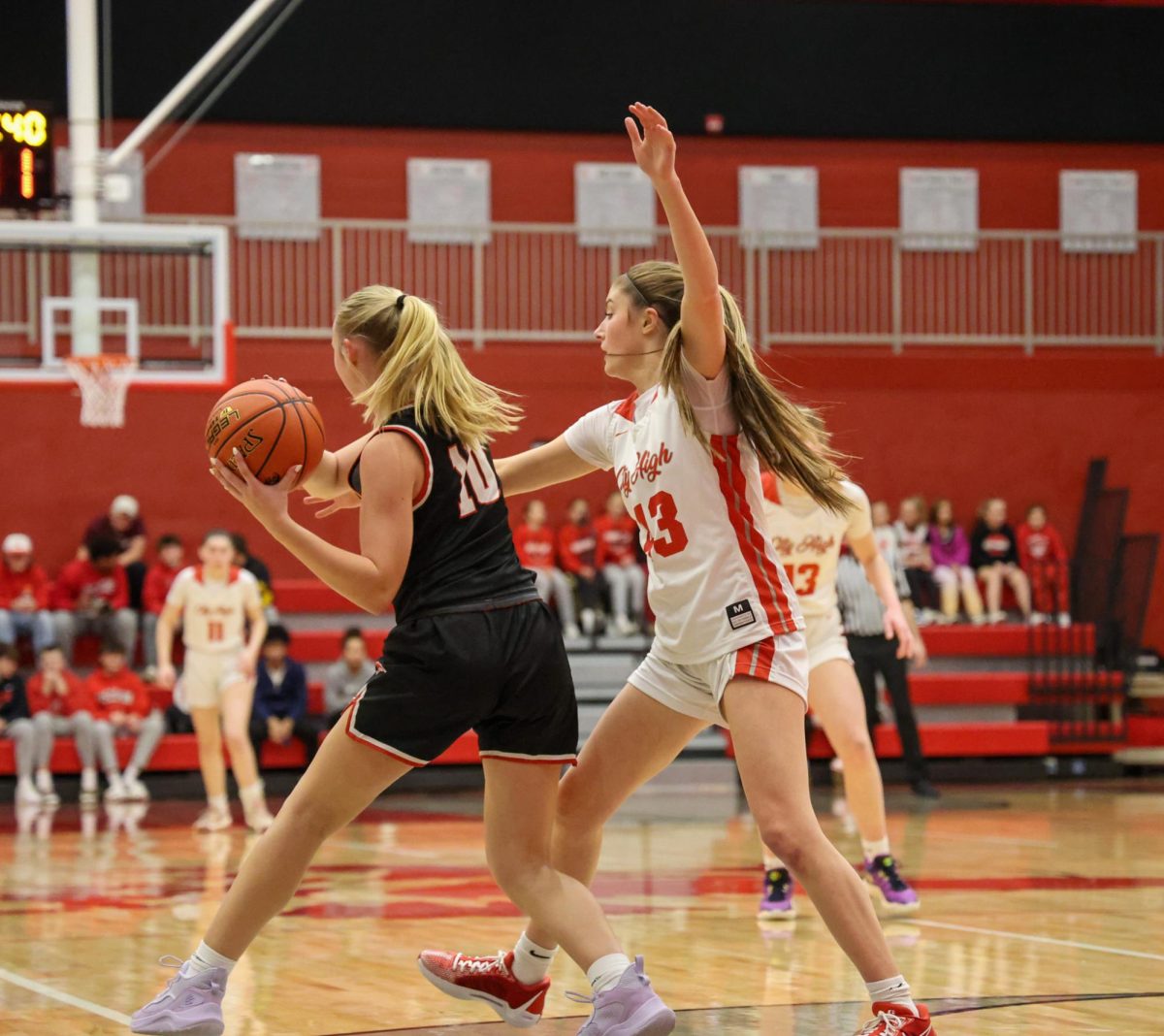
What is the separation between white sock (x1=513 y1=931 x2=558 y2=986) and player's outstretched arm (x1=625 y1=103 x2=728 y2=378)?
1.56m

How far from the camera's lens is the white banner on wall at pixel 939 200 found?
840 inches

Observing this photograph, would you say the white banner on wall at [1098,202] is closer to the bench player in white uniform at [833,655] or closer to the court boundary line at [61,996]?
the bench player in white uniform at [833,655]

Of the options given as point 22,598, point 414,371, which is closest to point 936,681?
point 22,598

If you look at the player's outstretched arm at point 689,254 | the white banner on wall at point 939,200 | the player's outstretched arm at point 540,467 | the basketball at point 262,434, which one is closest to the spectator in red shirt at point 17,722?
the player's outstretched arm at point 540,467

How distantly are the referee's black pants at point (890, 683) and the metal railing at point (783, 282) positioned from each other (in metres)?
6.96

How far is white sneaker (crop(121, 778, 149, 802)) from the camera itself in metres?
13.5

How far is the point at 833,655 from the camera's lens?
22.8 ft

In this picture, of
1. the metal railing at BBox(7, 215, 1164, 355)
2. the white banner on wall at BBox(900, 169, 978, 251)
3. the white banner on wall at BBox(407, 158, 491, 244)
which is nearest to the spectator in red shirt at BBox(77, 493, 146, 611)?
the metal railing at BBox(7, 215, 1164, 355)

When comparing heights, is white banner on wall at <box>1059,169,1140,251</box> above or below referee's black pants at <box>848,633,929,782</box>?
above

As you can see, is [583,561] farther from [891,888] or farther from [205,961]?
[205,961]

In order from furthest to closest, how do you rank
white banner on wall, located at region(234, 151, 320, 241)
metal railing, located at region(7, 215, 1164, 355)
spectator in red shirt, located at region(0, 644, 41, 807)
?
white banner on wall, located at region(234, 151, 320, 241) → metal railing, located at region(7, 215, 1164, 355) → spectator in red shirt, located at region(0, 644, 41, 807)

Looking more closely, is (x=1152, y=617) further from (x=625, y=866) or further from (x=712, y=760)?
(x=625, y=866)

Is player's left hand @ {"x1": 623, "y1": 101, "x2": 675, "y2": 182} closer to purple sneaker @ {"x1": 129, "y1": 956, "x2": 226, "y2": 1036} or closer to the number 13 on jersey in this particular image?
the number 13 on jersey

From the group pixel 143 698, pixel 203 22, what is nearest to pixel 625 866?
pixel 143 698
